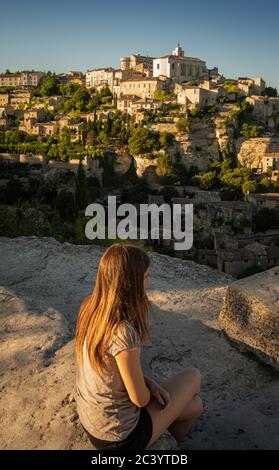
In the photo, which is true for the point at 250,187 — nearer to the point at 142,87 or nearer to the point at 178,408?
the point at 142,87

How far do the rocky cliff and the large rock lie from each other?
4.4 inches

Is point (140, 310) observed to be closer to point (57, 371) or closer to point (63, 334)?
point (57, 371)

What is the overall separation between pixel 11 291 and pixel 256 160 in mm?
37652

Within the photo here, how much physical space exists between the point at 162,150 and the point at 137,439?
39.8 meters

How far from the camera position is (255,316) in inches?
130

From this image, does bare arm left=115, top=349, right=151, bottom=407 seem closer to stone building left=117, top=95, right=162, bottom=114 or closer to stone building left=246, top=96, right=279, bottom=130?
stone building left=117, top=95, right=162, bottom=114

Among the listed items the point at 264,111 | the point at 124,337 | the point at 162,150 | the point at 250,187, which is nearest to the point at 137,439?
the point at 124,337

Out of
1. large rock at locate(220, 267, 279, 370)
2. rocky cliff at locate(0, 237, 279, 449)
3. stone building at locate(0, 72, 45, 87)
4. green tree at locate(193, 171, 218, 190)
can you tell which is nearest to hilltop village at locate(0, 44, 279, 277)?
green tree at locate(193, 171, 218, 190)

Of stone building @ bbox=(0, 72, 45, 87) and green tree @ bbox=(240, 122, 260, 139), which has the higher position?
stone building @ bbox=(0, 72, 45, 87)

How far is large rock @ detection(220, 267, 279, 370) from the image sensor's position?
3.19m

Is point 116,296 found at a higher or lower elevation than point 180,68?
lower

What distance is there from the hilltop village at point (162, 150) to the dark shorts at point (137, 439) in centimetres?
1765

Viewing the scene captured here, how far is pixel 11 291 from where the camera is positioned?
15.9 feet

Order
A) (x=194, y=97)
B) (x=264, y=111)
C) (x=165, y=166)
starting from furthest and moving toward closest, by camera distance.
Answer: (x=264, y=111) → (x=194, y=97) → (x=165, y=166)
